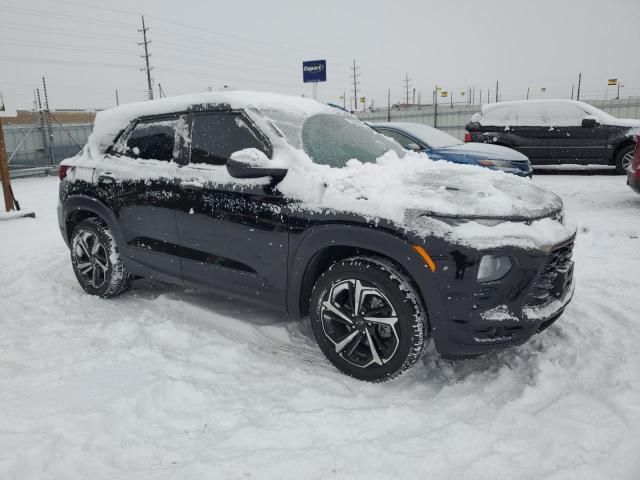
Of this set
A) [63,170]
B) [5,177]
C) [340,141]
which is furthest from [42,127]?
[340,141]

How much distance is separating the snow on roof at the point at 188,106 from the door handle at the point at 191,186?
609 millimetres

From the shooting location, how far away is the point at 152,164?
3855mm

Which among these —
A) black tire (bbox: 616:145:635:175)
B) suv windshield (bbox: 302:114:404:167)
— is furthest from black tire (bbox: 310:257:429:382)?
black tire (bbox: 616:145:635:175)

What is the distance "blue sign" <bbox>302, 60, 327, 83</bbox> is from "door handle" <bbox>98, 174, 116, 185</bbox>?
28.7ft

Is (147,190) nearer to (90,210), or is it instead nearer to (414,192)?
(90,210)

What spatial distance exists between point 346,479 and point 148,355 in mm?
1716

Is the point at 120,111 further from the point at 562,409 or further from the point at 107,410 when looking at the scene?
the point at 562,409

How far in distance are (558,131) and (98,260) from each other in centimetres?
990

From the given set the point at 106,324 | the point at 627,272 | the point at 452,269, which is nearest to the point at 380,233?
the point at 452,269

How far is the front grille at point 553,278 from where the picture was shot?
260 centimetres

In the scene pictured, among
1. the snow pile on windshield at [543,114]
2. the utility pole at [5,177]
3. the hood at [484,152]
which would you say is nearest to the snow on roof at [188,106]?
the hood at [484,152]

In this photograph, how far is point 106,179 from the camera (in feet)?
13.6

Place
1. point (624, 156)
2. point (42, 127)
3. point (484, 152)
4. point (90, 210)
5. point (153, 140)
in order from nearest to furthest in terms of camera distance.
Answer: point (153, 140), point (90, 210), point (484, 152), point (624, 156), point (42, 127)

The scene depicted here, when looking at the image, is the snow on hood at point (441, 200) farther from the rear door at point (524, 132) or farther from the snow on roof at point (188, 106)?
the rear door at point (524, 132)
